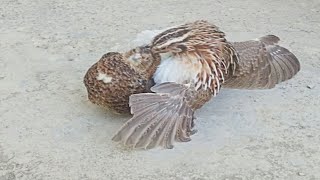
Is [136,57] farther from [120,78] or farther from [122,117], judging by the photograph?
Answer: [122,117]

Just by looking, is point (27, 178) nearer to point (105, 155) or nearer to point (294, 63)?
point (105, 155)

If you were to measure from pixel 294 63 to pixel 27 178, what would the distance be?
119 centimetres

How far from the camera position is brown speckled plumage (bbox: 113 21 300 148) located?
217 centimetres

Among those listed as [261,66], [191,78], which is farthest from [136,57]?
[261,66]

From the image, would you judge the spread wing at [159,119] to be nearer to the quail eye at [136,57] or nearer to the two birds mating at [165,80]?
the two birds mating at [165,80]

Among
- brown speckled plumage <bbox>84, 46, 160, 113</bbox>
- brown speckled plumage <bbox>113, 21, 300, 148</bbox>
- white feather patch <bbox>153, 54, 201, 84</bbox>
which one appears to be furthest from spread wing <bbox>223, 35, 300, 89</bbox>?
brown speckled plumage <bbox>84, 46, 160, 113</bbox>

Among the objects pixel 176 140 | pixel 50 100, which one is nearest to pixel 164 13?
pixel 50 100

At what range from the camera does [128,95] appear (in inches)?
90.3

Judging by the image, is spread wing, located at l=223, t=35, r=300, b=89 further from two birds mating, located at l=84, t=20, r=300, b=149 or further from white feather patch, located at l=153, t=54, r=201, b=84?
white feather patch, located at l=153, t=54, r=201, b=84

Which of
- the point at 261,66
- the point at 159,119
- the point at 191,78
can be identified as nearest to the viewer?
the point at 159,119

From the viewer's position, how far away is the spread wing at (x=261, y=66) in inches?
99.8

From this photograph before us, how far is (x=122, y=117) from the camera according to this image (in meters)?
2.36

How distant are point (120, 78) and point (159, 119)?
0.22m

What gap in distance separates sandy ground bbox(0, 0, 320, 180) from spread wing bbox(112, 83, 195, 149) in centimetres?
4
